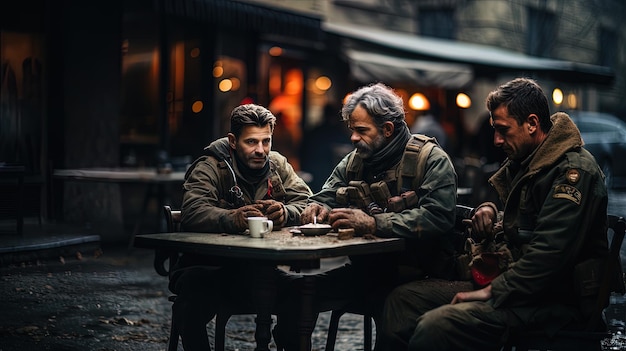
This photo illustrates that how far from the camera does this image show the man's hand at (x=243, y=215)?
16.3ft

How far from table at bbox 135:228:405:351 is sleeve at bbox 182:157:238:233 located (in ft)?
0.45

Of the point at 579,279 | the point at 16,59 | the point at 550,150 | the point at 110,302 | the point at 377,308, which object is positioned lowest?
the point at 110,302

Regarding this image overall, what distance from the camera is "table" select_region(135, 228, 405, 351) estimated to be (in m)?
4.28

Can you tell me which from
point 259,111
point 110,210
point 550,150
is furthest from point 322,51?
point 550,150

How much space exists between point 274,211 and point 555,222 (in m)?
1.66

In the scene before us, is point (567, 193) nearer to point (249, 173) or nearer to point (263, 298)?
point (263, 298)

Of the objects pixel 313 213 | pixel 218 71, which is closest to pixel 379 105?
pixel 313 213

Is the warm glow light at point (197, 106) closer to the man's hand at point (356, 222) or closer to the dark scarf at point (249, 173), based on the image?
the dark scarf at point (249, 173)

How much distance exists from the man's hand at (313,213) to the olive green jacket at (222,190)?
0.17 m

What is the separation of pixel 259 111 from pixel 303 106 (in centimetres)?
1306

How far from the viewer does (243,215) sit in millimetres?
4973

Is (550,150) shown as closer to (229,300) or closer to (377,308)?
(377,308)

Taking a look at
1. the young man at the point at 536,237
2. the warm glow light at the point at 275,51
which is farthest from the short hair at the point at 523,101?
the warm glow light at the point at 275,51

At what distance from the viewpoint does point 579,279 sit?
4129 millimetres
